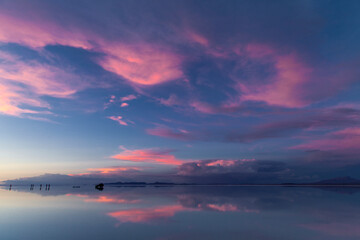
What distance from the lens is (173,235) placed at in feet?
56.4

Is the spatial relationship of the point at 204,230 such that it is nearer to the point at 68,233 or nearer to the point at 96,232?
the point at 96,232

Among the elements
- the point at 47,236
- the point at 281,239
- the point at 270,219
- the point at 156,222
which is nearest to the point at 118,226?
the point at 156,222

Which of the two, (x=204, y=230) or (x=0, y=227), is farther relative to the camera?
(x=0, y=227)

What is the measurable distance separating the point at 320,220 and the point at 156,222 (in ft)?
56.3

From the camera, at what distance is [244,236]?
17.1 m

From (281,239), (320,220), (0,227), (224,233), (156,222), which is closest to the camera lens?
(281,239)

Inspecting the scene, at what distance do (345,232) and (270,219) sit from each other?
673 cm

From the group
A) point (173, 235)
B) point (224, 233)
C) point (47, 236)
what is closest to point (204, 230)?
point (224, 233)

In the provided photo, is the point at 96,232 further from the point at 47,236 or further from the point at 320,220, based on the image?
the point at 320,220

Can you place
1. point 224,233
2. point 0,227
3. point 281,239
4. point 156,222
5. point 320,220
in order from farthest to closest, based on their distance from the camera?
point 320,220 → point 156,222 → point 0,227 → point 224,233 → point 281,239

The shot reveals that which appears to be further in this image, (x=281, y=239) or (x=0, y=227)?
(x=0, y=227)

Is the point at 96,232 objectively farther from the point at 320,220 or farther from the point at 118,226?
the point at 320,220

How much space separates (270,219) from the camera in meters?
23.7

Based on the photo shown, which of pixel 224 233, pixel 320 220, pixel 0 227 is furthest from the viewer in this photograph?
pixel 320 220
